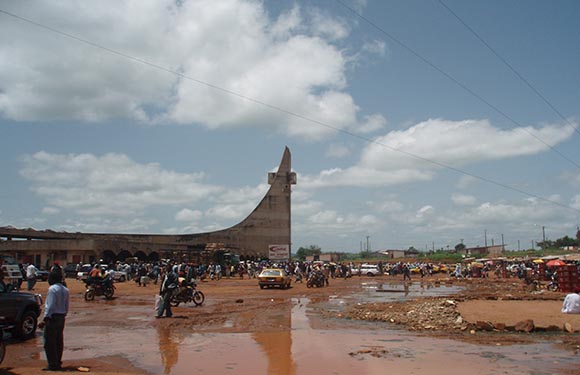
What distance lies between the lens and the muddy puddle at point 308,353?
345 inches

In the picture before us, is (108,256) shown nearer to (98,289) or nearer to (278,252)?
(278,252)

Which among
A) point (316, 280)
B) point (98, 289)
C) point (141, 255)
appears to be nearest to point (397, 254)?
point (141, 255)

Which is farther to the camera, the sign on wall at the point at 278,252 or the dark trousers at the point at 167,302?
the sign on wall at the point at 278,252

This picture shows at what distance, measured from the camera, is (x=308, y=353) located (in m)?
10.1

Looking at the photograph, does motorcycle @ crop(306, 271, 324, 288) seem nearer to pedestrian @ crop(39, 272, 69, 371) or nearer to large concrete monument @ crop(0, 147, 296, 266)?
large concrete monument @ crop(0, 147, 296, 266)

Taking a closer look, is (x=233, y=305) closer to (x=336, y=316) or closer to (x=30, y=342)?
(x=336, y=316)

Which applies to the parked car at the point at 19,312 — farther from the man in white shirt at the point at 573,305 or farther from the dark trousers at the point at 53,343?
the man in white shirt at the point at 573,305

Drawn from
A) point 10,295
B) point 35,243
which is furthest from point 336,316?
point 35,243

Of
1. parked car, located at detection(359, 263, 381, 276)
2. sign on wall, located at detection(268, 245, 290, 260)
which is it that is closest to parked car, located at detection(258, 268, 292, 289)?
Result: sign on wall, located at detection(268, 245, 290, 260)

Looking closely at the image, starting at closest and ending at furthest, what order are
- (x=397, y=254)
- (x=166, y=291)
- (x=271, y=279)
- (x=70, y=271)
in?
(x=166, y=291)
(x=271, y=279)
(x=70, y=271)
(x=397, y=254)

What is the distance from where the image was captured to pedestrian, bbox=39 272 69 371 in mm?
8219

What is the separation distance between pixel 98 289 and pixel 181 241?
4172cm

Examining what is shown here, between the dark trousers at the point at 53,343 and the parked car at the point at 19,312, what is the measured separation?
3361 mm

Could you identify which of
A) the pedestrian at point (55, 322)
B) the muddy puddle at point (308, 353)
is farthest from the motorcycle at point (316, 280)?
the pedestrian at point (55, 322)
